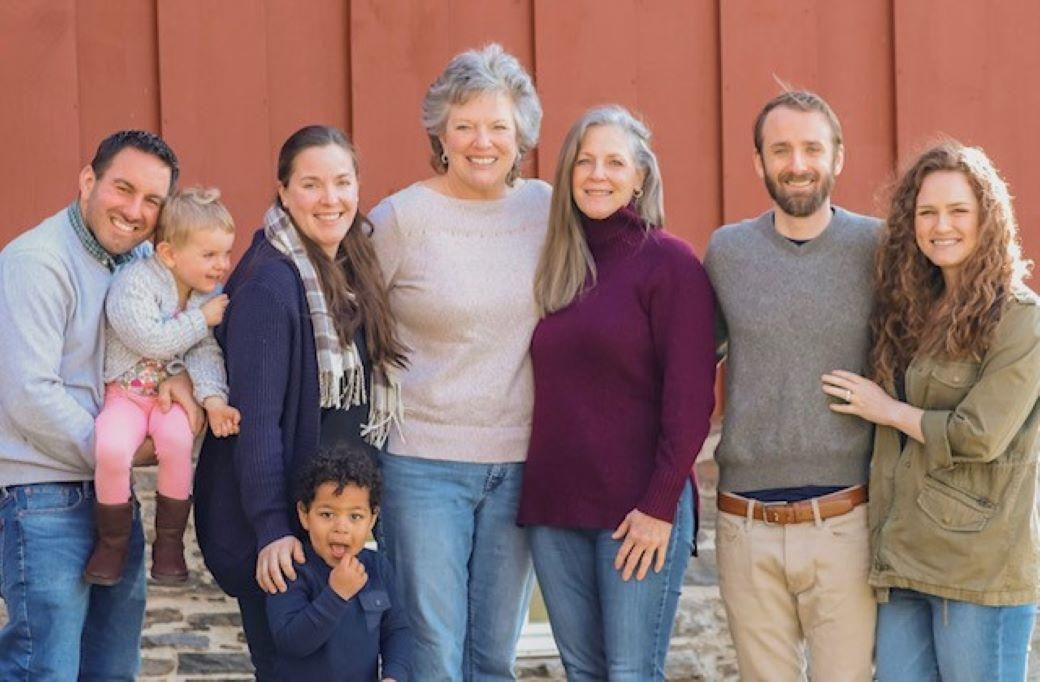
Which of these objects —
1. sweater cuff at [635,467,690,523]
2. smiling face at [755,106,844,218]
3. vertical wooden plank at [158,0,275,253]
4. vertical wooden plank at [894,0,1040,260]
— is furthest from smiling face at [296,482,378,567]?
vertical wooden plank at [894,0,1040,260]

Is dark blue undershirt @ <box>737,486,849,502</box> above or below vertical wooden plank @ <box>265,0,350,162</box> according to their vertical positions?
below

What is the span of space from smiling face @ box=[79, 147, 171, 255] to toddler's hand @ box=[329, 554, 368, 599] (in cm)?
100

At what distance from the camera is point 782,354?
4266 millimetres

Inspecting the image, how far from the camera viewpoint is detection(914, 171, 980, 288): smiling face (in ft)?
13.7

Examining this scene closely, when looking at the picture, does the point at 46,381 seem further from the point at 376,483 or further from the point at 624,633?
the point at 624,633

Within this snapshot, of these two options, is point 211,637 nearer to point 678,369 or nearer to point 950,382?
point 678,369

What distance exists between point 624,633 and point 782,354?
81 cm

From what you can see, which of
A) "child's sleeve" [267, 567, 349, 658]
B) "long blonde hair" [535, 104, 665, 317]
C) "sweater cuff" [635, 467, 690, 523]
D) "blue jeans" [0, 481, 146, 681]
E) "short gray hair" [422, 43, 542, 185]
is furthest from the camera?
"short gray hair" [422, 43, 542, 185]

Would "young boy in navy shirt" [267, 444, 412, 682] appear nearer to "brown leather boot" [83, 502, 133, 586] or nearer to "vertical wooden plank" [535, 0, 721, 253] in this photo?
"brown leather boot" [83, 502, 133, 586]

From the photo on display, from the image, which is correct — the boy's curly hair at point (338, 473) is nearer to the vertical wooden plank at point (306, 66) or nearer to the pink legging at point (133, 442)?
the pink legging at point (133, 442)

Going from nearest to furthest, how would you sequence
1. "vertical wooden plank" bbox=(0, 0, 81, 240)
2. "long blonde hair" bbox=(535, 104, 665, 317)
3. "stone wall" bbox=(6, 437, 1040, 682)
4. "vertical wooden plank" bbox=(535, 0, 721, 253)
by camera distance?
"long blonde hair" bbox=(535, 104, 665, 317)
"vertical wooden plank" bbox=(0, 0, 81, 240)
"stone wall" bbox=(6, 437, 1040, 682)
"vertical wooden plank" bbox=(535, 0, 721, 253)

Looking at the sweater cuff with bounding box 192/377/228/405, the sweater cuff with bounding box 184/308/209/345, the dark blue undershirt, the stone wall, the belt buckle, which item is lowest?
the stone wall

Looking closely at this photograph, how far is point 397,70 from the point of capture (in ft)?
18.3

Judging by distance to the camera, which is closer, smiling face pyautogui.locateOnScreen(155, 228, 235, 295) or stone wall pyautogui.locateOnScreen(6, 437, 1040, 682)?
smiling face pyautogui.locateOnScreen(155, 228, 235, 295)
